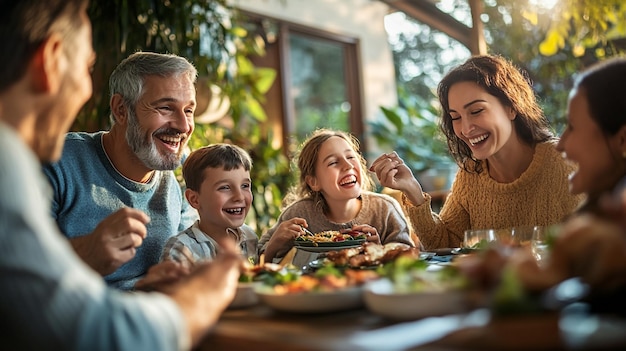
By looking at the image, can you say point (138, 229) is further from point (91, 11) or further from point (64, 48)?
point (91, 11)

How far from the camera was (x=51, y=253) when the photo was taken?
100 centimetres

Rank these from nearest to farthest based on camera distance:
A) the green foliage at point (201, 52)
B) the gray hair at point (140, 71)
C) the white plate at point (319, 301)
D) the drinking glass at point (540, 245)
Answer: the white plate at point (319, 301) < the drinking glass at point (540, 245) < the gray hair at point (140, 71) < the green foliage at point (201, 52)

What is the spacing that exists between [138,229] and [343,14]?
537cm

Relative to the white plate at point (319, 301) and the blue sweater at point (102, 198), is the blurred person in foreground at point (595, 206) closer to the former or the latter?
the white plate at point (319, 301)

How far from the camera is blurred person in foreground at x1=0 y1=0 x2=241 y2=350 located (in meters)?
0.97

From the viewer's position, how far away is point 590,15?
11.2ft

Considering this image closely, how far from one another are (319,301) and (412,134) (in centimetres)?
586

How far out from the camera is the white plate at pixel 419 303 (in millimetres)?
1112

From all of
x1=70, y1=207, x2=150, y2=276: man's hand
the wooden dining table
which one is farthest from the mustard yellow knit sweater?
the wooden dining table

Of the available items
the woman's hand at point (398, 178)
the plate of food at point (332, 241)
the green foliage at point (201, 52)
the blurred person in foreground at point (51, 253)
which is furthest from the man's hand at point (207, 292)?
the green foliage at point (201, 52)

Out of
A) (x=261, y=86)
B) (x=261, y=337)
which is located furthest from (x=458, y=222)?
(x=261, y=86)

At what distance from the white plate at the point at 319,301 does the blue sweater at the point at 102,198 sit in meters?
1.32

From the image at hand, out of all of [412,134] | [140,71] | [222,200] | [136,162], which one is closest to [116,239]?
[222,200]

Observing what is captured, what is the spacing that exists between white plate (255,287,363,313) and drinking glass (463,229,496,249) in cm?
73
